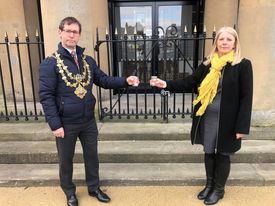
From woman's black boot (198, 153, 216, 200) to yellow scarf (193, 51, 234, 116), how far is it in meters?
0.54

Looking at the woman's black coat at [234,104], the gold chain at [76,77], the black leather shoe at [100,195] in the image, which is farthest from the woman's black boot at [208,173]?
the gold chain at [76,77]

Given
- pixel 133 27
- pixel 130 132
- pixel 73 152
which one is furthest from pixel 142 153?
pixel 133 27

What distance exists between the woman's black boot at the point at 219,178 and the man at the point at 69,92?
48.0 inches

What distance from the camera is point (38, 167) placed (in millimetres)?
4219

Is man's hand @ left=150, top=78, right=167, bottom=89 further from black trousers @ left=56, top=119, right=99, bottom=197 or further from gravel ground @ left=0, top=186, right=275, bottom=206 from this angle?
gravel ground @ left=0, top=186, right=275, bottom=206

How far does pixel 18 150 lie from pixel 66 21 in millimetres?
2288

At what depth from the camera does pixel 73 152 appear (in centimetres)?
322

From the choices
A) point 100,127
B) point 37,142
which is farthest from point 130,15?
point 37,142

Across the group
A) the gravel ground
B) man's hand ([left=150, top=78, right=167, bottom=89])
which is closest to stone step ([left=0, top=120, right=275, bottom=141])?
the gravel ground

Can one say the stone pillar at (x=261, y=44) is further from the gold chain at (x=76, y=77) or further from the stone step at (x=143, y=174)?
the gold chain at (x=76, y=77)

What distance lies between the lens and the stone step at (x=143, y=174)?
3.83 metres

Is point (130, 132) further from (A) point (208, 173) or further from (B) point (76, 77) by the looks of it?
(B) point (76, 77)

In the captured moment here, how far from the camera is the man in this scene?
291 centimetres

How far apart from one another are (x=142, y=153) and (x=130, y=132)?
0.49 m
